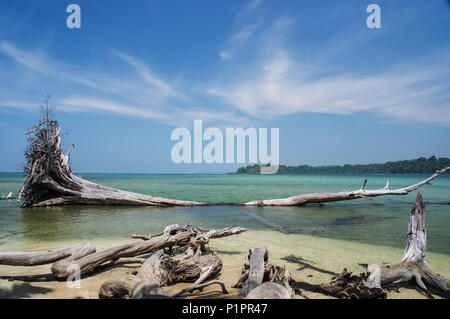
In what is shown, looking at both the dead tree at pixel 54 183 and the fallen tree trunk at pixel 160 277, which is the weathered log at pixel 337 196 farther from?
the fallen tree trunk at pixel 160 277

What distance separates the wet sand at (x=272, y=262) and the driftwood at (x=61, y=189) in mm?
8019

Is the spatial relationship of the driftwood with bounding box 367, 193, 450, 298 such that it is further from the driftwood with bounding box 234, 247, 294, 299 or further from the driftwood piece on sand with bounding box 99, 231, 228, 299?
the driftwood piece on sand with bounding box 99, 231, 228, 299

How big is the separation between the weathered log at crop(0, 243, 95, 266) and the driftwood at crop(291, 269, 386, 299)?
402cm

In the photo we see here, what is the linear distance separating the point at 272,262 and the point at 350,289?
2.29m

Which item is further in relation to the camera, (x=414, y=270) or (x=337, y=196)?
(x=337, y=196)

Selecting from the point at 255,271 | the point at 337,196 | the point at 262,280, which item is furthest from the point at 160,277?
the point at 337,196

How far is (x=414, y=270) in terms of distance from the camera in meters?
4.89

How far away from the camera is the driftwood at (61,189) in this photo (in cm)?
1592

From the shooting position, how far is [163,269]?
4789 millimetres

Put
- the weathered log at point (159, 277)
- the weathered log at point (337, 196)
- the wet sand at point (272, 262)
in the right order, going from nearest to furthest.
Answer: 1. the weathered log at point (159, 277)
2. the wet sand at point (272, 262)
3. the weathered log at point (337, 196)

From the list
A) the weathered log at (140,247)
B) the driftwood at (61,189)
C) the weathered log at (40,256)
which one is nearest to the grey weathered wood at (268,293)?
the weathered log at (140,247)

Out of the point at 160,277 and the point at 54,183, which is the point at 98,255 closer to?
the point at 160,277
